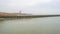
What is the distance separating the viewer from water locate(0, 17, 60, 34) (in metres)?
0.92

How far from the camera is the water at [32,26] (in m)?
0.92

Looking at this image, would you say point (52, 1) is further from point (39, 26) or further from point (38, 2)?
point (39, 26)

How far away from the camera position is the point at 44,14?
906 millimetres

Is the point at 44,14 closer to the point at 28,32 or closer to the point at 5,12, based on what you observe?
the point at 28,32

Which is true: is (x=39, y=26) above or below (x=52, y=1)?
below

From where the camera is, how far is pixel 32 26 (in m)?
0.96

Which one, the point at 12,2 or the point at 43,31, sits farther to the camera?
the point at 43,31

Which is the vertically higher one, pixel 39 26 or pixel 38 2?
pixel 38 2

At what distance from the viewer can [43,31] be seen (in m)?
0.97

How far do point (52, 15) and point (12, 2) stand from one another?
16.6 inches

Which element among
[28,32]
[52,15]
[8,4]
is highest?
[8,4]

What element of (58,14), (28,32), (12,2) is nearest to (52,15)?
(58,14)

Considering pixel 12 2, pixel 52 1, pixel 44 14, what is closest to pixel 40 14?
pixel 44 14

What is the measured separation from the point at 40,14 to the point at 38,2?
122 mm
